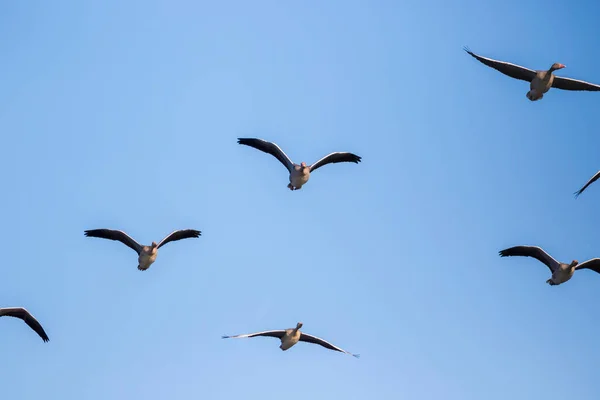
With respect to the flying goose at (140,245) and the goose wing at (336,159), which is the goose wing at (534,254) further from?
the flying goose at (140,245)

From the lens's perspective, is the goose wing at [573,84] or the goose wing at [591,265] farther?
the goose wing at [591,265]

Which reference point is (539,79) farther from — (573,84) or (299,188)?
(299,188)

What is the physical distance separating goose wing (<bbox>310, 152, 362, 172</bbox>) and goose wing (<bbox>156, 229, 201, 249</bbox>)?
17.6 ft

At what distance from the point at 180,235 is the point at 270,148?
190 inches

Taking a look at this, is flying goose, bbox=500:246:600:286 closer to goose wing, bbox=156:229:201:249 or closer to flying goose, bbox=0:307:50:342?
goose wing, bbox=156:229:201:249

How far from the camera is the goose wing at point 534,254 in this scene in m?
38.6

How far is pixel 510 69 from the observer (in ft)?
118

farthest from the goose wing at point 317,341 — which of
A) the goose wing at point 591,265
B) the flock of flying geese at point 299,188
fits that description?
the goose wing at point 591,265

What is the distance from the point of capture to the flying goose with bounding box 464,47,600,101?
1417 inches

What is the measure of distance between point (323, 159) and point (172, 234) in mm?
6378

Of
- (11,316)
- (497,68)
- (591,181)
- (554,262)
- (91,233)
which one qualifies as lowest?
(11,316)

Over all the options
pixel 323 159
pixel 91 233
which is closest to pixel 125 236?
pixel 91 233

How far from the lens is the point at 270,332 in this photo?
36875mm

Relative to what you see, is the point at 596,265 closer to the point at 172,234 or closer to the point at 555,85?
the point at 555,85
